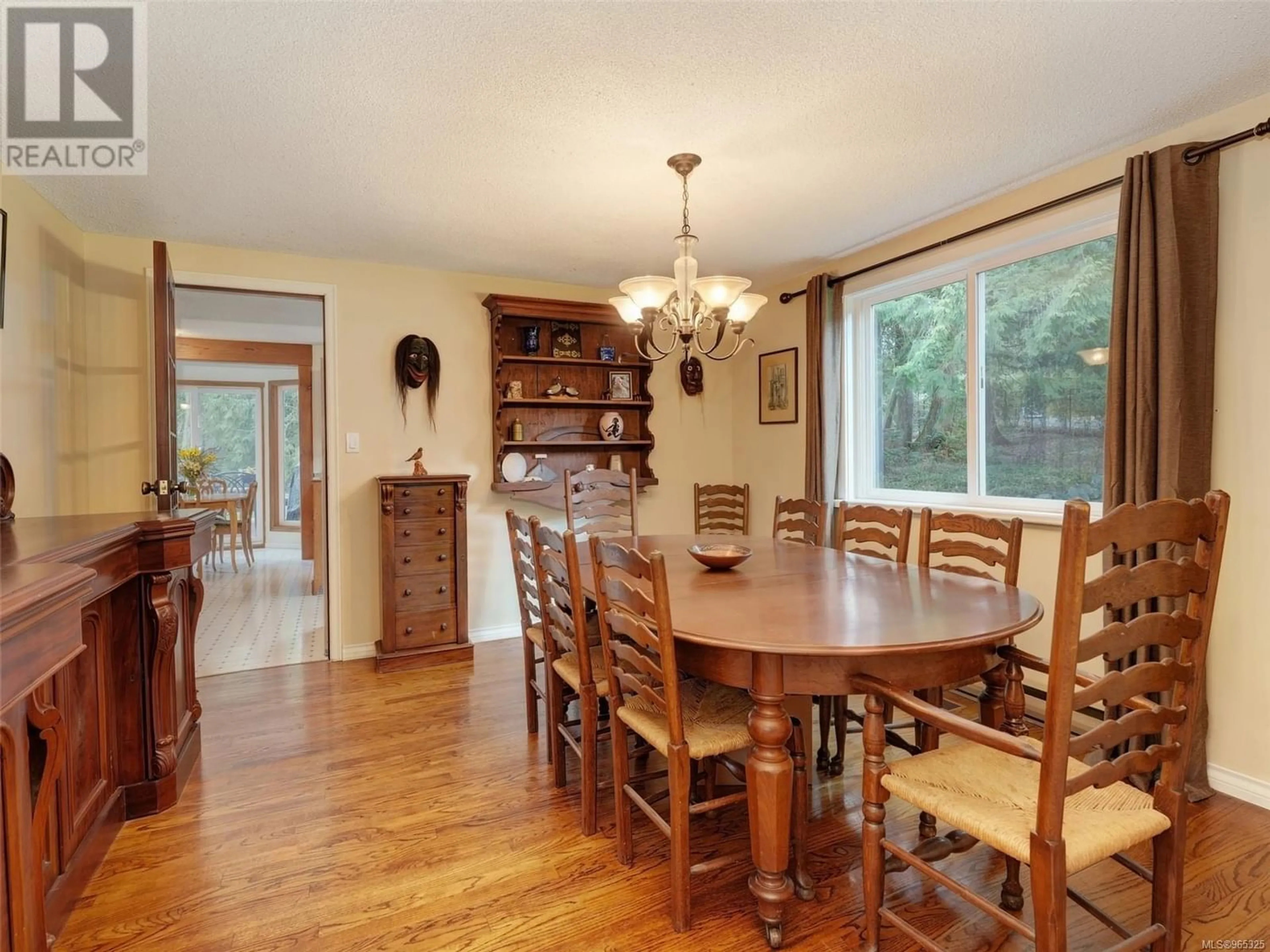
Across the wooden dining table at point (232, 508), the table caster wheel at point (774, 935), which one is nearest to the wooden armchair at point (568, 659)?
the table caster wheel at point (774, 935)

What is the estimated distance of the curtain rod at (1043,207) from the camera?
7.16 feet

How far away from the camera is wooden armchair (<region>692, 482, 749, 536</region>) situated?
4.56 meters

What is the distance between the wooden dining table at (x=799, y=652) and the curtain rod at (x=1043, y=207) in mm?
1720

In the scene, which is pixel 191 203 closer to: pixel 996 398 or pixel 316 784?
pixel 316 784

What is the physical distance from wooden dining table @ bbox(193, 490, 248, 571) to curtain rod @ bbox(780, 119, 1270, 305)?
5972 millimetres

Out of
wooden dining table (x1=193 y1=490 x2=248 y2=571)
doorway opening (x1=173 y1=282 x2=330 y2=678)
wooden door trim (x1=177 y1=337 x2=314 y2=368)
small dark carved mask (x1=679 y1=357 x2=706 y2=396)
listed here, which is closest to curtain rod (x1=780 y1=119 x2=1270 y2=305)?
small dark carved mask (x1=679 y1=357 x2=706 y2=396)

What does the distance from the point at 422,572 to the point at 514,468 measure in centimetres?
91

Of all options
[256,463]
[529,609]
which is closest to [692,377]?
[529,609]

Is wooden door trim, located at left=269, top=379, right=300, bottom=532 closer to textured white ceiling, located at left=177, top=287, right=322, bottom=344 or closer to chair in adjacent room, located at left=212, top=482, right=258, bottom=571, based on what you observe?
chair in adjacent room, located at left=212, top=482, right=258, bottom=571

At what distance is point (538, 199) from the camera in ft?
9.69

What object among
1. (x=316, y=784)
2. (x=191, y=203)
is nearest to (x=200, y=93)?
(x=191, y=203)

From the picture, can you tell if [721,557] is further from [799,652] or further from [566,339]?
[566,339]

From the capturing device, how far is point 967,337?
328 cm

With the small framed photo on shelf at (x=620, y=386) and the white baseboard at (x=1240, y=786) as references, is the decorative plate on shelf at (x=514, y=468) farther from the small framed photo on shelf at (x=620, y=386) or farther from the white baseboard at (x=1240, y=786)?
the white baseboard at (x=1240, y=786)
